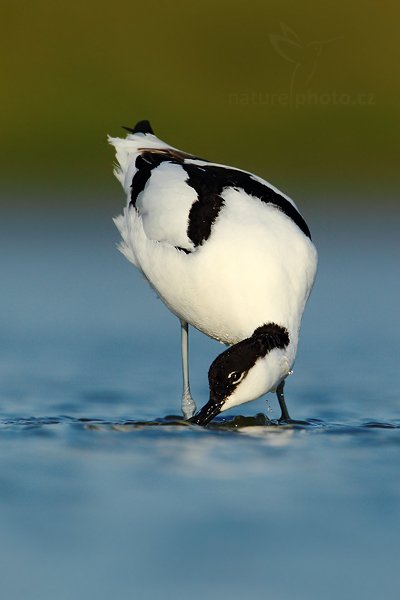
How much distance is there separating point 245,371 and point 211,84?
551 inches

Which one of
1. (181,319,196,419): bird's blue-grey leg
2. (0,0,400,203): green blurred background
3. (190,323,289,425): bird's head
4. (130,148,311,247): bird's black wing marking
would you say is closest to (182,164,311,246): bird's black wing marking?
(130,148,311,247): bird's black wing marking

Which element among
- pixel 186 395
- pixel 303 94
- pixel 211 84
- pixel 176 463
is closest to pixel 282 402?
pixel 186 395

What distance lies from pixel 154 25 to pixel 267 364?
601 inches

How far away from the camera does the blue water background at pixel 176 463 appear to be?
5098 mm

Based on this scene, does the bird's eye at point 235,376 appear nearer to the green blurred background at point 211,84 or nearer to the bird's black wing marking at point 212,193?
the bird's black wing marking at point 212,193

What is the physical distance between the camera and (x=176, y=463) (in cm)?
661

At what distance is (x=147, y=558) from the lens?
521cm

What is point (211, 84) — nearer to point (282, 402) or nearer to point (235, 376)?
point (282, 402)

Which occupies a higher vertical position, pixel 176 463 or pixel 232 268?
pixel 232 268

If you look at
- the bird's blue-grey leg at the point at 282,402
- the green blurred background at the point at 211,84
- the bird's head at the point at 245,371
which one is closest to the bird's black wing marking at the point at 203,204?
the bird's head at the point at 245,371

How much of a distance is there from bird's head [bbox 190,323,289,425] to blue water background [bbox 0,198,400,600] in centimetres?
20

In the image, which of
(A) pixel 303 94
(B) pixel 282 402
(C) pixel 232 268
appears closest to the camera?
(C) pixel 232 268

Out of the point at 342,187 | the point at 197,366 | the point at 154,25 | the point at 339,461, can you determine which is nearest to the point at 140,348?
the point at 197,366

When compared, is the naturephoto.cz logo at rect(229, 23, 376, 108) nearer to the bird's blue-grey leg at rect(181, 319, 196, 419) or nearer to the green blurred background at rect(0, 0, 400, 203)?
the green blurred background at rect(0, 0, 400, 203)
